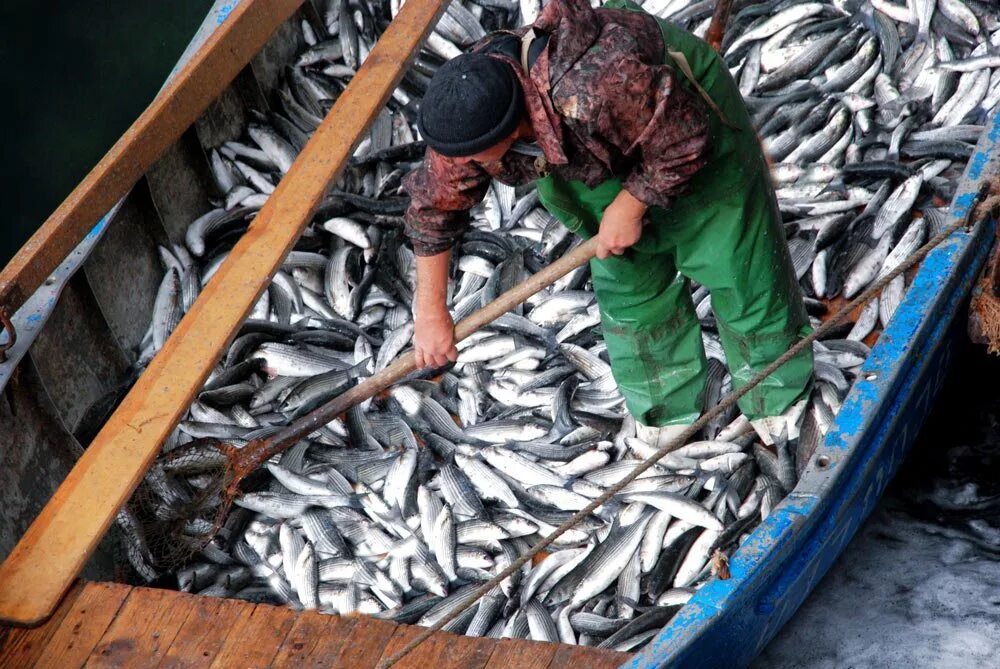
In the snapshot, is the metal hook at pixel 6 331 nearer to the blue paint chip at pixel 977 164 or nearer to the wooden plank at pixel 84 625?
the wooden plank at pixel 84 625

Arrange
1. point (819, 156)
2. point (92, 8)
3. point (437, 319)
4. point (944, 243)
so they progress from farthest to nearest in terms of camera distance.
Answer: point (92, 8) < point (819, 156) < point (944, 243) < point (437, 319)

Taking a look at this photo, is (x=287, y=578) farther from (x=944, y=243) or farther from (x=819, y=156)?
(x=819, y=156)

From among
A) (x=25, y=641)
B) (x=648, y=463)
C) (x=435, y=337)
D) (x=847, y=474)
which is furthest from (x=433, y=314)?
(x=25, y=641)

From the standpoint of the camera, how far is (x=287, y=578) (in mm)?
3670

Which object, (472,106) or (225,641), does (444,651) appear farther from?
(472,106)

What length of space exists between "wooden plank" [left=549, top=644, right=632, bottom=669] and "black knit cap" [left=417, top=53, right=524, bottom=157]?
4.38ft

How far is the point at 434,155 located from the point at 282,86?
10.5ft

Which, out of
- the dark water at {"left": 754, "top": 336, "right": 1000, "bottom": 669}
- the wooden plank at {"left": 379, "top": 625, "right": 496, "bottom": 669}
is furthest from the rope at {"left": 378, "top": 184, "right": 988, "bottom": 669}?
the dark water at {"left": 754, "top": 336, "right": 1000, "bottom": 669}

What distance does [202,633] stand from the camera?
2.95 m

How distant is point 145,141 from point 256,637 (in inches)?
85.5

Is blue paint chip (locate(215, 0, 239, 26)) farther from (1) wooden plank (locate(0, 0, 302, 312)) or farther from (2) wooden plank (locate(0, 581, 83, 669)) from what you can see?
(2) wooden plank (locate(0, 581, 83, 669))

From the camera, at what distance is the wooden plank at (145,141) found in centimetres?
367

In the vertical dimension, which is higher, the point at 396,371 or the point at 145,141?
the point at 145,141

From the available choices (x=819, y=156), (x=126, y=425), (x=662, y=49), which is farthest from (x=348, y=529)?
(x=819, y=156)
